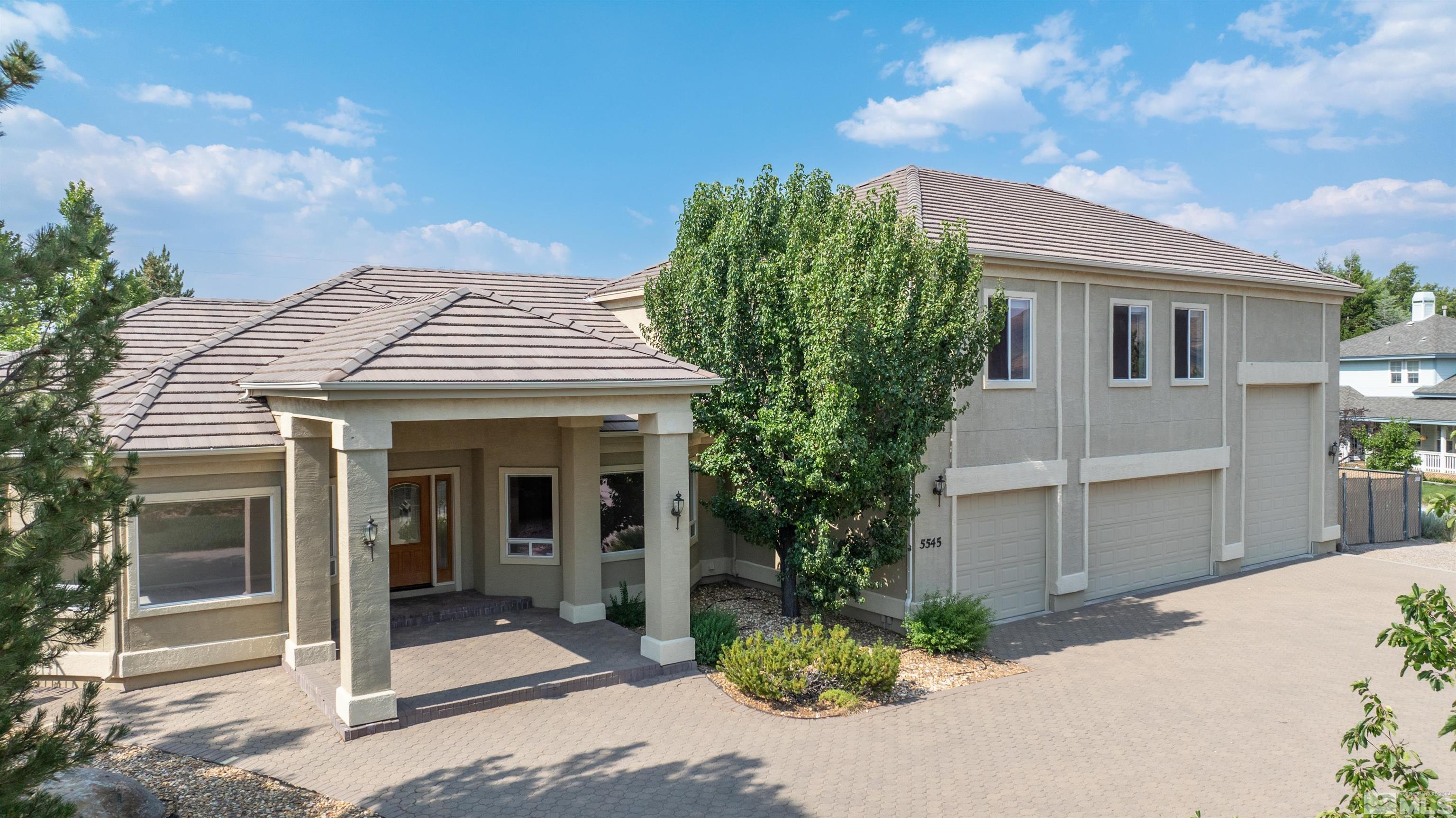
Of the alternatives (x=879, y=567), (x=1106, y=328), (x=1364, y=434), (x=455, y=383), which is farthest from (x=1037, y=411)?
(x=1364, y=434)

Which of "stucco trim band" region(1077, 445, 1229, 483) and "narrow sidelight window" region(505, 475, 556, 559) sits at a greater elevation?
"stucco trim band" region(1077, 445, 1229, 483)

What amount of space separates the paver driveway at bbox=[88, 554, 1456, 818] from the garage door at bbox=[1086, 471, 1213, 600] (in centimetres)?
330

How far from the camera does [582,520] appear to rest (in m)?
13.6

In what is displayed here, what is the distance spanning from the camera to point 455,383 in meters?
9.57

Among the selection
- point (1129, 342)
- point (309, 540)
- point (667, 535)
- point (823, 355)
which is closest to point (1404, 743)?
point (823, 355)

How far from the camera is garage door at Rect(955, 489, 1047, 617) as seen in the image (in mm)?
14117

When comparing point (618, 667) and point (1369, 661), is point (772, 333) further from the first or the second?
point (1369, 661)

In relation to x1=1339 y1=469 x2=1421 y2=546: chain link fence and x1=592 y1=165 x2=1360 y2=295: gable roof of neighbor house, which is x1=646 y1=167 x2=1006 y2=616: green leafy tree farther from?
x1=1339 y1=469 x2=1421 y2=546: chain link fence

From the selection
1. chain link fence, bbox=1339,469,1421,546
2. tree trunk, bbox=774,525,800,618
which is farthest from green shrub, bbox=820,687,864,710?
chain link fence, bbox=1339,469,1421,546

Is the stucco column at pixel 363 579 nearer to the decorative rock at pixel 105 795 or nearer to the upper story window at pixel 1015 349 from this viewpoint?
the decorative rock at pixel 105 795

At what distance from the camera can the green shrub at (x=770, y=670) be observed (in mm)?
10523

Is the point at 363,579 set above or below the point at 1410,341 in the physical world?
below

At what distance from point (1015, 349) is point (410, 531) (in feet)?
35.1

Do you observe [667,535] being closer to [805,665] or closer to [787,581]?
[805,665]
